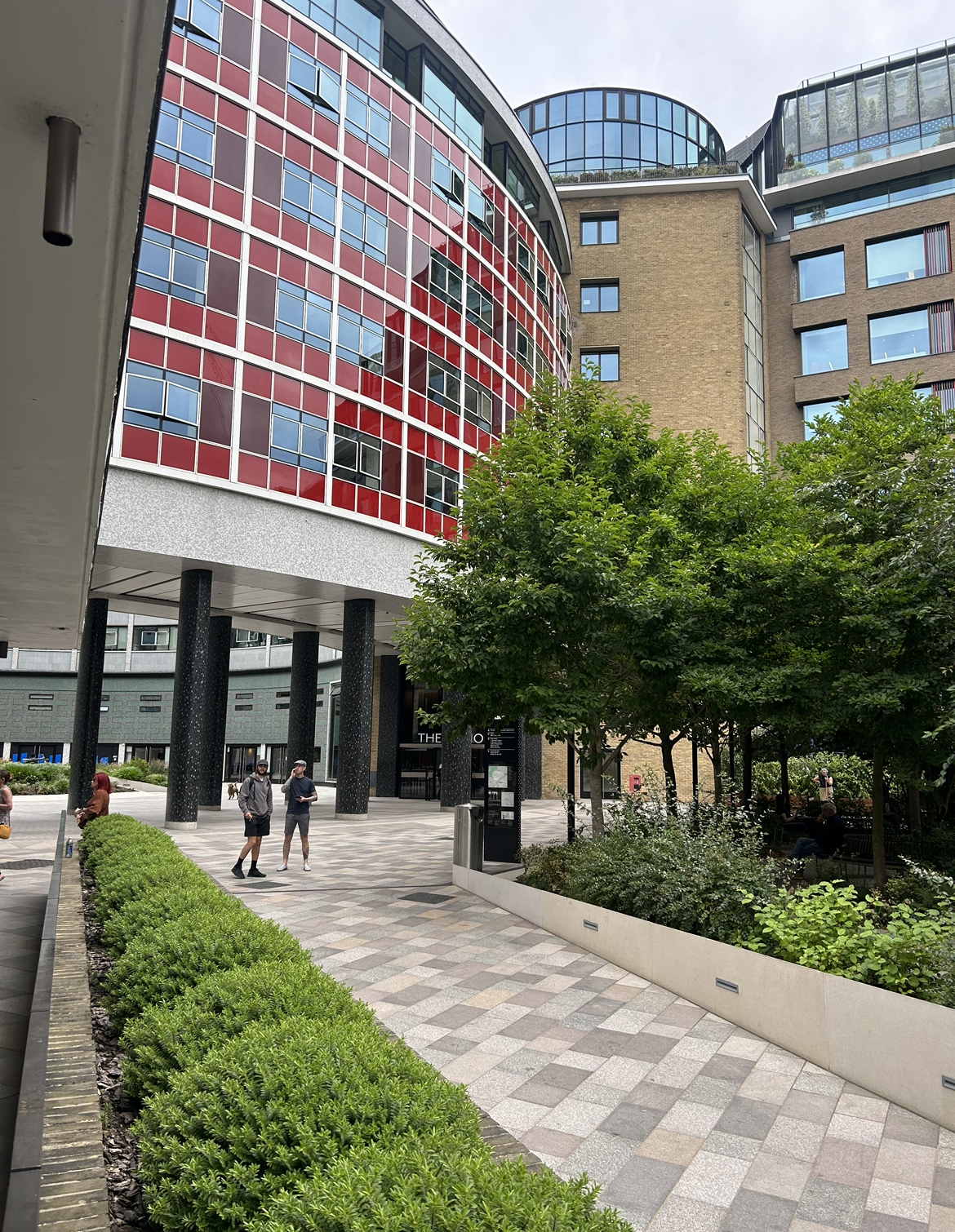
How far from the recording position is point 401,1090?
3.24 m

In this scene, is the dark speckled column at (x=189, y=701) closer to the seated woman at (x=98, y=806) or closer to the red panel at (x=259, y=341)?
the red panel at (x=259, y=341)

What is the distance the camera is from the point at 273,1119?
3.14 m

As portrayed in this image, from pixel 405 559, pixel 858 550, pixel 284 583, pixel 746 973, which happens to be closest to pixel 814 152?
pixel 405 559

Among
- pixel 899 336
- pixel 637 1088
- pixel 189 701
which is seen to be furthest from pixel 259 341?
pixel 899 336

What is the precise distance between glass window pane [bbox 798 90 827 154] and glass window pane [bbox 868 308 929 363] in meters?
11.9

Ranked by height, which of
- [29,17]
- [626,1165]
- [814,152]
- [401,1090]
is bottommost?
[626,1165]

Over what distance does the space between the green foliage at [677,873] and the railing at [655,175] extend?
36787 mm

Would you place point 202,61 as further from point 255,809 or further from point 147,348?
point 255,809

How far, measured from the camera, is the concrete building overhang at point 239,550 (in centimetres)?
2095

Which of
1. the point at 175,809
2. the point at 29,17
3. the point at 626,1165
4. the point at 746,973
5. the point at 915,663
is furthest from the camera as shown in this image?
the point at 175,809

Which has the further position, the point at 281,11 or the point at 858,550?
the point at 281,11

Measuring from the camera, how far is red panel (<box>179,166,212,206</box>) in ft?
72.6

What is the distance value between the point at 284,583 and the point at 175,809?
21.7 feet

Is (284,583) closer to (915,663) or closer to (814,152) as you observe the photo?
(915,663)
